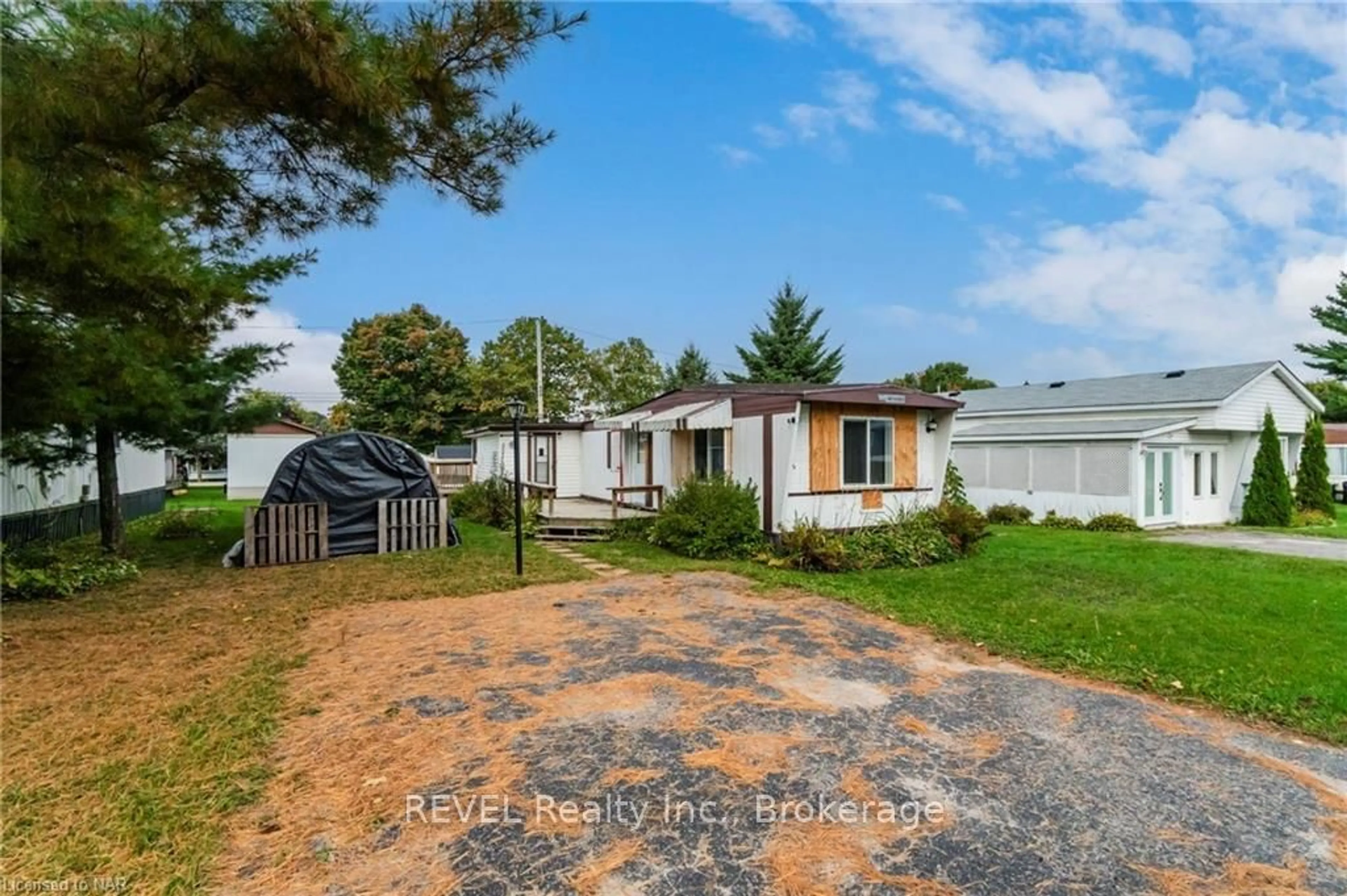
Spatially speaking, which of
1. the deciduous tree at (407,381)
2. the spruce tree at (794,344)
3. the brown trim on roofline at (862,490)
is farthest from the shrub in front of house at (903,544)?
the deciduous tree at (407,381)

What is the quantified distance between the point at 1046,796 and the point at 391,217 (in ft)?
19.5

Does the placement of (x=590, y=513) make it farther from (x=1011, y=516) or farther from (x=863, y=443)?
(x=1011, y=516)

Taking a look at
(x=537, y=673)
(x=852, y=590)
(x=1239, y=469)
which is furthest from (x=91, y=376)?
(x=1239, y=469)

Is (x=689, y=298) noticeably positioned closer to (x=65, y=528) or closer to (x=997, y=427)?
(x=997, y=427)

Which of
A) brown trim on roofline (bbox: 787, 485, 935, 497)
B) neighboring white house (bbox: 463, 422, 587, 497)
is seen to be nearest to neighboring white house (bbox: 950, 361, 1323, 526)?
brown trim on roofline (bbox: 787, 485, 935, 497)

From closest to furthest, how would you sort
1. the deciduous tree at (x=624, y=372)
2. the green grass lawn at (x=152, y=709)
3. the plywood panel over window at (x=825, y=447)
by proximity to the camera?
the green grass lawn at (x=152, y=709)
the plywood panel over window at (x=825, y=447)
the deciduous tree at (x=624, y=372)

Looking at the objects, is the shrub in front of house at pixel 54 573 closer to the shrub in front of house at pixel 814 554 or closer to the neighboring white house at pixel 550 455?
the shrub in front of house at pixel 814 554

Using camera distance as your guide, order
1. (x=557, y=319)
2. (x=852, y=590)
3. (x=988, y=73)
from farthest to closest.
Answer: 1. (x=557, y=319)
2. (x=988, y=73)
3. (x=852, y=590)

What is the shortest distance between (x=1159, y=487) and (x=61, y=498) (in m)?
24.5

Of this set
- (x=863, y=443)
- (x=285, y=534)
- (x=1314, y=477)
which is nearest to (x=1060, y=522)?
(x=863, y=443)

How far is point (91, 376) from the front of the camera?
5.67 m

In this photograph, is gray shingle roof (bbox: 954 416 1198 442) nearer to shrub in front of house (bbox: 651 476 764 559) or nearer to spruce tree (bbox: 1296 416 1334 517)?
spruce tree (bbox: 1296 416 1334 517)

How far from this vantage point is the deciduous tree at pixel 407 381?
39.8m

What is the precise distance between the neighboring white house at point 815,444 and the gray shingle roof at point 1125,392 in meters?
5.76
